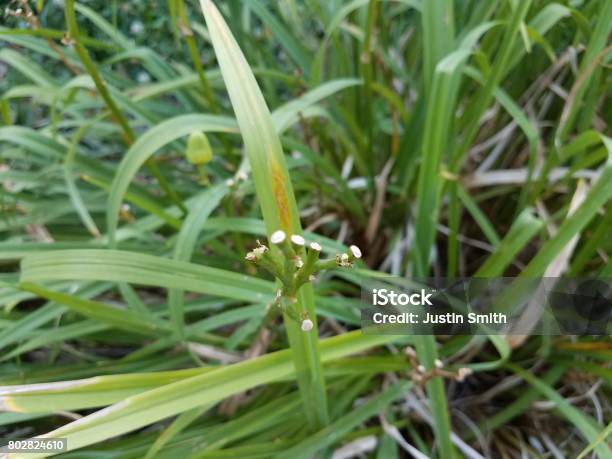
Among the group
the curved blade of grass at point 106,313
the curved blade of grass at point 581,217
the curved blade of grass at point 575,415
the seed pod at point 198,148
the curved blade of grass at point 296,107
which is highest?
the curved blade of grass at point 296,107

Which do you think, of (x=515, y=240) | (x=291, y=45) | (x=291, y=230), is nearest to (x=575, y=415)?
(x=515, y=240)

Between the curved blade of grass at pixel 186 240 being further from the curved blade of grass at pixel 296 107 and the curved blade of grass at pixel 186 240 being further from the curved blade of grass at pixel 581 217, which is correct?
the curved blade of grass at pixel 581 217

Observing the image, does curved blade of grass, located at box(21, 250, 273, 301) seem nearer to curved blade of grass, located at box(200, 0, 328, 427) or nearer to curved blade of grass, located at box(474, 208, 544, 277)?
curved blade of grass, located at box(200, 0, 328, 427)

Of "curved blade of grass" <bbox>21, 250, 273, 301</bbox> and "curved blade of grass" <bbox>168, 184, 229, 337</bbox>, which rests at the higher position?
"curved blade of grass" <bbox>168, 184, 229, 337</bbox>

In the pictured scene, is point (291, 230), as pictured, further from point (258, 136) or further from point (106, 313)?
point (106, 313)

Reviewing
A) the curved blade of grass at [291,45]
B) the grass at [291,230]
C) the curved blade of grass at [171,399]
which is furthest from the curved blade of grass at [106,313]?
the curved blade of grass at [291,45]

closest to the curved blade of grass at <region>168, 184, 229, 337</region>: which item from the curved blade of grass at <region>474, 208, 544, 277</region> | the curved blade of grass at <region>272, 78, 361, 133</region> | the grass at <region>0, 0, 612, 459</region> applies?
the grass at <region>0, 0, 612, 459</region>

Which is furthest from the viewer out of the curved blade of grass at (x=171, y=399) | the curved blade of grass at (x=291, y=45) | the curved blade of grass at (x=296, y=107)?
the curved blade of grass at (x=291, y=45)
